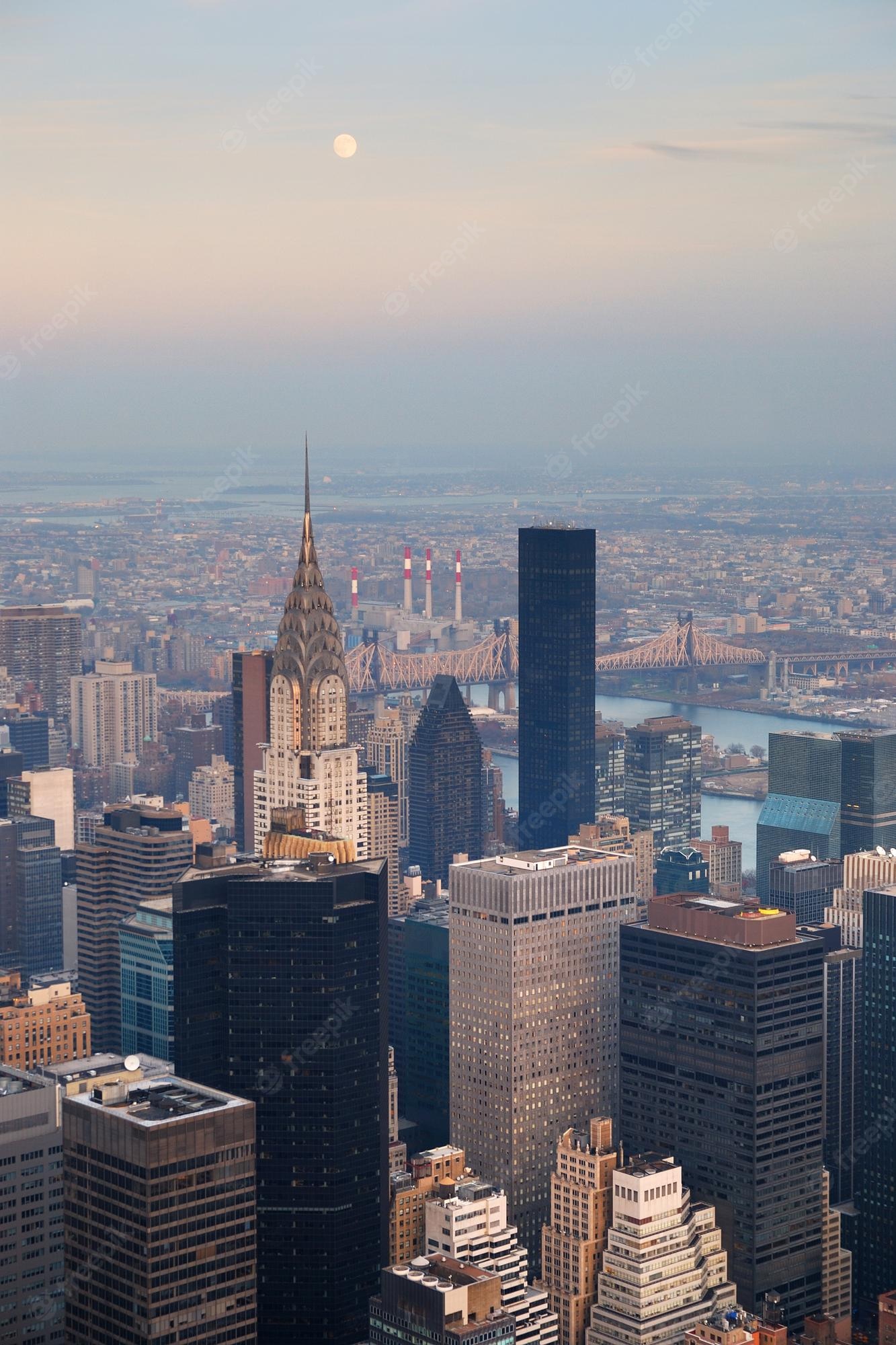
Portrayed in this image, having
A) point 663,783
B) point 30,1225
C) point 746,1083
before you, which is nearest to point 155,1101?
point 30,1225

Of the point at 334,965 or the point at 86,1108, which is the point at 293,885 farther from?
the point at 86,1108

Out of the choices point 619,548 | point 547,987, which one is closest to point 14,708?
point 619,548

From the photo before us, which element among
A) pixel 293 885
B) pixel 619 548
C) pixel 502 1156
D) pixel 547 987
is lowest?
pixel 502 1156

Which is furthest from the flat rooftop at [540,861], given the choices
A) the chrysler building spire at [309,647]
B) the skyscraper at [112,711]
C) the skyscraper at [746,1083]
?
the skyscraper at [112,711]

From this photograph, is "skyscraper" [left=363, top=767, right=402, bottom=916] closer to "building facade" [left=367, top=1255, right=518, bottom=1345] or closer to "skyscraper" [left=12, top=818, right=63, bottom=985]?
"skyscraper" [left=12, top=818, right=63, bottom=985]

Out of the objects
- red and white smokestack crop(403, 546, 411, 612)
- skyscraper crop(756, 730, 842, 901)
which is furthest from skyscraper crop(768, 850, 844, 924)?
red and white smokestack crop(403, 546, 411, 612)
